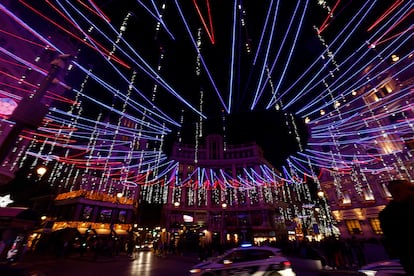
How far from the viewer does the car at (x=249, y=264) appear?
6680mm

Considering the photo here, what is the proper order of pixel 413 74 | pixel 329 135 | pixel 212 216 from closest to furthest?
pixel 413 74 < pixel 329 135 < pixel 212 216

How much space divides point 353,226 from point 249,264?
26384 millimetres

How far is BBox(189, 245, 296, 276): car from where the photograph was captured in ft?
21.9

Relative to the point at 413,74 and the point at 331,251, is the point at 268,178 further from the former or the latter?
the point at 331,251

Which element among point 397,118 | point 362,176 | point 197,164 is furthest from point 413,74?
point 197,164

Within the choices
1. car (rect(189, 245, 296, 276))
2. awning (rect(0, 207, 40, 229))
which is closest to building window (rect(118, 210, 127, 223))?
awning (rect(0, 207, 40, 229))

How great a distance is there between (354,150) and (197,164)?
28.2 metres

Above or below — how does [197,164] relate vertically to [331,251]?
above

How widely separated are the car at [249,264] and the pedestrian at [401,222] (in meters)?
5.19

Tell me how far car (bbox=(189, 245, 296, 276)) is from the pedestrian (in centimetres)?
519

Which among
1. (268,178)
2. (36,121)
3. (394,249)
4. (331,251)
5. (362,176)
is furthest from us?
(268,178)

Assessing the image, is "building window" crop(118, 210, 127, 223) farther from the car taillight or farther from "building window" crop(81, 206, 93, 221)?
the car taillight

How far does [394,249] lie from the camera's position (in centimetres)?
238

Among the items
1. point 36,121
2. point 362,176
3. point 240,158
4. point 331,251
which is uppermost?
point 240,158
